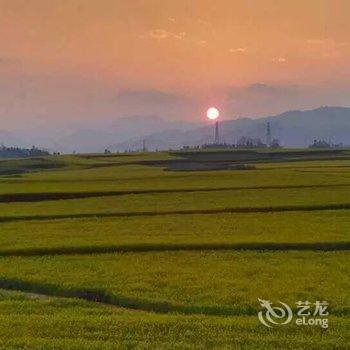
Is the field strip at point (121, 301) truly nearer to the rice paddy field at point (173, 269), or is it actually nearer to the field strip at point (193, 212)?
the rice paddy field at point (173, 269)

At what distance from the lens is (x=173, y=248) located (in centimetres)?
2303

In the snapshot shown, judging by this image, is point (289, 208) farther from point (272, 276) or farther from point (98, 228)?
point (272, 276)

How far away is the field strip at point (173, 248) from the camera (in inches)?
896

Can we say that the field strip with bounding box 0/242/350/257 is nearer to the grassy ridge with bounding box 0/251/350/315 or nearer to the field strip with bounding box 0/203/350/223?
the grassy ridge with bounding box 0/251/350/315

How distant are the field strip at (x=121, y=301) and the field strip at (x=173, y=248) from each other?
173 inches

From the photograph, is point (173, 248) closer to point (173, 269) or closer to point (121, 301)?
point (173, 269)

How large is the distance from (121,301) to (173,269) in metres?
3.63

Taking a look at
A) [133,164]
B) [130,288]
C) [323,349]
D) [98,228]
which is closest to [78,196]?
[98,228]

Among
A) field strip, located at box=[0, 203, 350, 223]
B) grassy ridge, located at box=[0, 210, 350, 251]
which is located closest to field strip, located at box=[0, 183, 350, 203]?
field strip, located at box=[0, 203, 350, 223]

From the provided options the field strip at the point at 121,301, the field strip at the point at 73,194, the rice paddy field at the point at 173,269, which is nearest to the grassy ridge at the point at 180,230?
the rice paddy field at the point at 173,269

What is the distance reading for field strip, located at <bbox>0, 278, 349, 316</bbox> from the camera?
14.3 metres

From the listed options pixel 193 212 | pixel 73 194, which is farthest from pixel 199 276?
pixel 73 194

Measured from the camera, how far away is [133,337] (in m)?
12.3

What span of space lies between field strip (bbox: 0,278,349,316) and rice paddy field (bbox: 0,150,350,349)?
33mm
